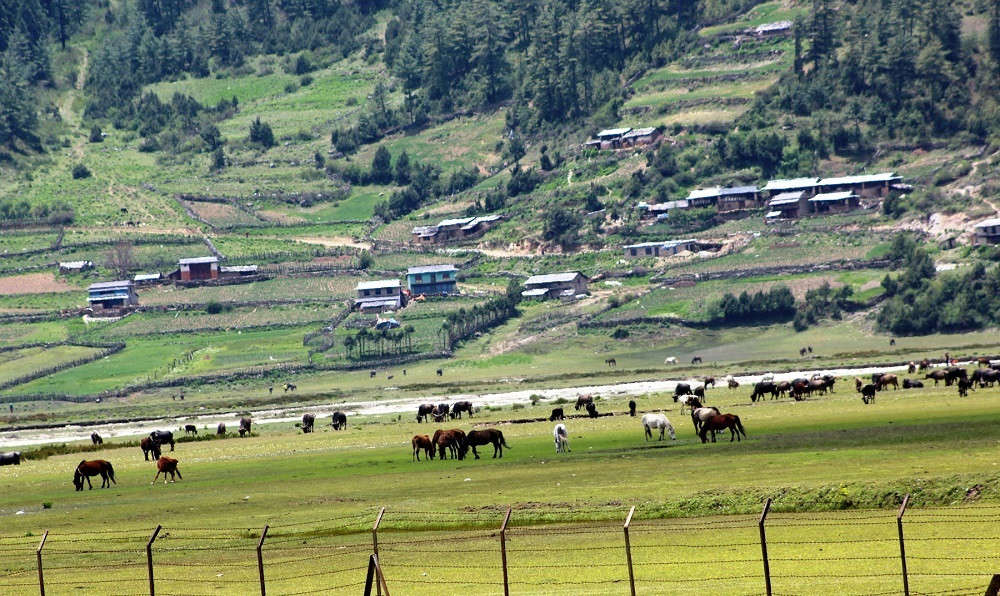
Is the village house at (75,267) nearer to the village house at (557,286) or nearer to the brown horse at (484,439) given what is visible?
the village house at (557,286)

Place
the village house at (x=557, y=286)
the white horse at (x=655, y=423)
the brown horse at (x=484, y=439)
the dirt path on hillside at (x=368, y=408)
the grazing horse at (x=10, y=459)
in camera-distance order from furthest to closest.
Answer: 1. the village house at (x=557, y=286)
2. the dirt path on hillside at (x=368, y=408)
3. the grazing horse at (x=10, y=459)
4. the white horse at (x=655, y=423)
5. the brown horse at (x=484, y=439)

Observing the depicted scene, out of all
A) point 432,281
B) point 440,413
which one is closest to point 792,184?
point 432,281

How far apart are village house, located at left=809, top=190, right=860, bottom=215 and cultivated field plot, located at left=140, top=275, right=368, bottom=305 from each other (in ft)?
175

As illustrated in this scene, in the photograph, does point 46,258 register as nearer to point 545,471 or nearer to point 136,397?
point 136,397

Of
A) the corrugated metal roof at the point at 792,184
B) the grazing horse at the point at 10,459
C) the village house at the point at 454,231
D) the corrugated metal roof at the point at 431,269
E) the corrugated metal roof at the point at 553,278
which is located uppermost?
the corrugated metal roof at the point at 792,184

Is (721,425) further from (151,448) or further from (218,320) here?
(218,320)

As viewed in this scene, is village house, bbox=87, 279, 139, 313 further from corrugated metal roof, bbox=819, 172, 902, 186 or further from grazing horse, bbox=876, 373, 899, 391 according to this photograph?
grazing horse, bbox=876, 373, 899, 391

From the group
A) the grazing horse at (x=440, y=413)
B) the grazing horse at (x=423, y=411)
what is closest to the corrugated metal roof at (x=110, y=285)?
the grazing horse at (x=423, y=411)

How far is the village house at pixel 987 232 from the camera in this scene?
15562cm

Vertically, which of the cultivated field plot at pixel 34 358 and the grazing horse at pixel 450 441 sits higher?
the grazing horse at pixel 450 441

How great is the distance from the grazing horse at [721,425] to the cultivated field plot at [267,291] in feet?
385

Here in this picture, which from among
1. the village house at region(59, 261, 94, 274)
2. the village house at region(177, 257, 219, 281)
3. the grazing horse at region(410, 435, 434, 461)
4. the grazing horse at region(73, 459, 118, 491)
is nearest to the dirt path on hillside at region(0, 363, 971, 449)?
the grazing horse at region(73, 459, 118, 491)

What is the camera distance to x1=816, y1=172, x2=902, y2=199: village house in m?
175

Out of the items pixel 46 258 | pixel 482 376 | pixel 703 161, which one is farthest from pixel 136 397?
pixel 703 161
